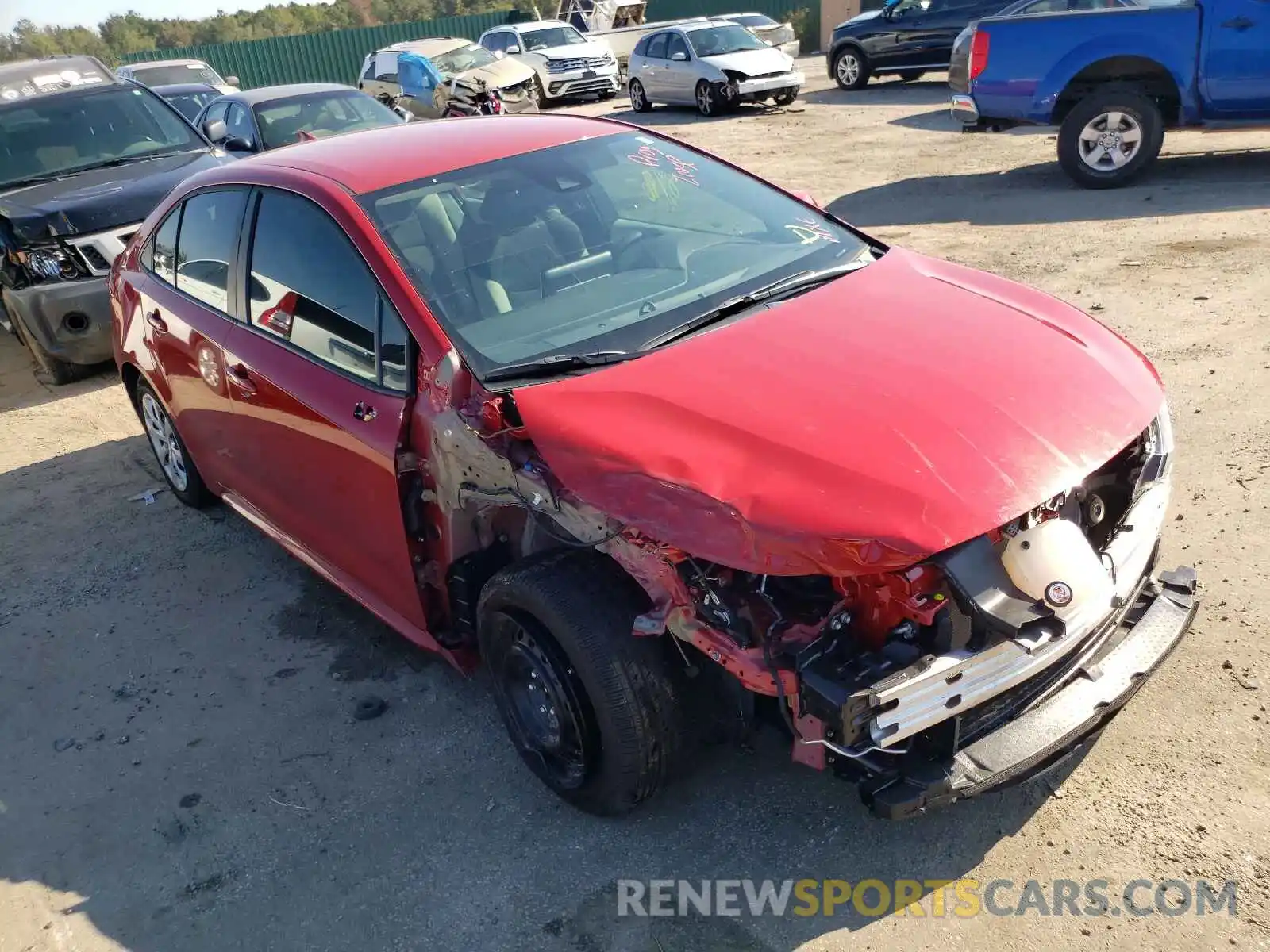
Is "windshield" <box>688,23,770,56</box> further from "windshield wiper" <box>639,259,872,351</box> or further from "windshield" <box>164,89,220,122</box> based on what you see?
"windshield wiper" <box>639,259,872,351</box>

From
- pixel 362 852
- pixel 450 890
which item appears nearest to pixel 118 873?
pixel 362 852

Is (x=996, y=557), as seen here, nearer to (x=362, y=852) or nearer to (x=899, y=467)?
(x=899, y=467)

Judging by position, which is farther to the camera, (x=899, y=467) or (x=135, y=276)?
(x=135, y=276)

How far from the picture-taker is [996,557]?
93.2 inches

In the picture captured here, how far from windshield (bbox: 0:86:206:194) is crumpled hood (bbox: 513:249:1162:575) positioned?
23.0ft

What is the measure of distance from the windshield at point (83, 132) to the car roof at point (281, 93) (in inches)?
59.3

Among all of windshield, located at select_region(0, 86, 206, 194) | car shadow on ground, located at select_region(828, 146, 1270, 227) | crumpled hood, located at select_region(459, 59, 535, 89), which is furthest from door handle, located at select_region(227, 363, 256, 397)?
crumpled hood, located at select_region(459, 59, 535, 89)

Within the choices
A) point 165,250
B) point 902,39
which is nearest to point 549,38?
point 902,39

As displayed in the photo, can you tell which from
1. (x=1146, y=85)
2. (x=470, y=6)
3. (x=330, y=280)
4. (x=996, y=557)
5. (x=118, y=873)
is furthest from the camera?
(x=470, y=6)

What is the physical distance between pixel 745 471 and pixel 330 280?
1.75m

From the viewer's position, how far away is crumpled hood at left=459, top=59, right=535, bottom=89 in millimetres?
17919

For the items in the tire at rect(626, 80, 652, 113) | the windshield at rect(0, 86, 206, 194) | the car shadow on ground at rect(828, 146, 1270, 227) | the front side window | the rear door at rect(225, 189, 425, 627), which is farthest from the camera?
the tire at rect(626, 80, 652, 113)

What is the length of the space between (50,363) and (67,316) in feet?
1.99

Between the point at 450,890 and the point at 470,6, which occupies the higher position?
the point at 470,6
